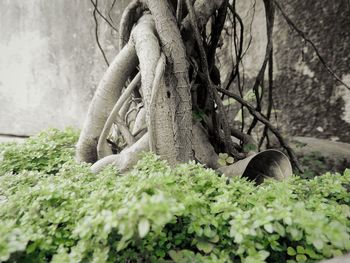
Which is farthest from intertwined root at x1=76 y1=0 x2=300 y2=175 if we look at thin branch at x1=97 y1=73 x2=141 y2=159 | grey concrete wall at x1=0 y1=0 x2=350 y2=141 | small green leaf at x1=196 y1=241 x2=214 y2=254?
grey concrete wall at x1=0 y1=0 x2=350 y2=141

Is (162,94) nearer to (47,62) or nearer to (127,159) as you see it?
(127,159)

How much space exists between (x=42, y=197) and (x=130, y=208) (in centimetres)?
53

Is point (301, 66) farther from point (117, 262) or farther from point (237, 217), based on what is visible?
point (117, 262)

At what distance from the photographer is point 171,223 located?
1245mm

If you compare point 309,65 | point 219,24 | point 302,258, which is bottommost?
point 302,258

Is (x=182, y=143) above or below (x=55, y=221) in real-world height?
above

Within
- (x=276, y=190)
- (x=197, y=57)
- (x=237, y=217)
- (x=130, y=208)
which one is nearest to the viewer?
(x=130, y=208)

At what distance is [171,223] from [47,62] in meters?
4.17

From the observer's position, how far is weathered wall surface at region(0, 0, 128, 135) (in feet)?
14.9

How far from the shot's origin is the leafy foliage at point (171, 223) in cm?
100

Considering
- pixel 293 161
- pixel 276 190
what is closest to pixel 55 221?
pixel 276 190

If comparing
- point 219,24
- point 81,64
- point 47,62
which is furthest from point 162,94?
point 47,62

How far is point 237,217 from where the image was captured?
1112 millimetres

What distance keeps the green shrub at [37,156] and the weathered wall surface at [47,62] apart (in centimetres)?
198
